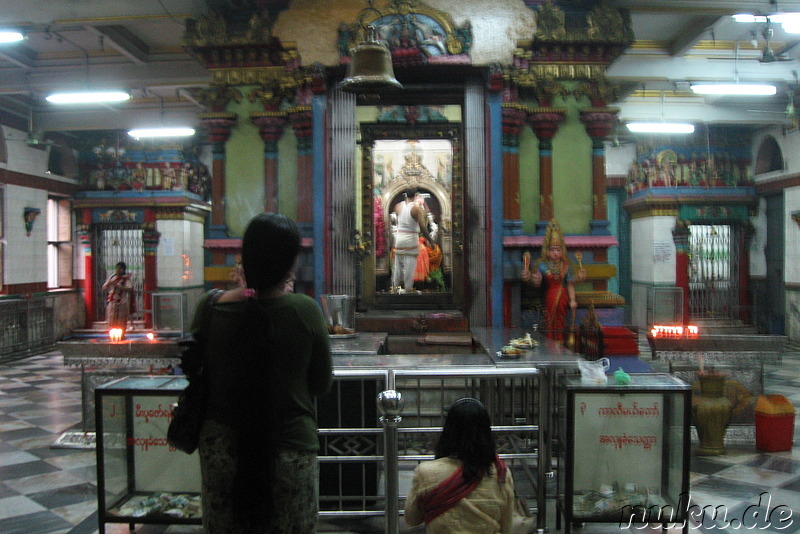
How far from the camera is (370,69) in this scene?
6.59 metres

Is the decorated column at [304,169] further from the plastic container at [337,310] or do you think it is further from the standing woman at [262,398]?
the standing woman at [262,398]

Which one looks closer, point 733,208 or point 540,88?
point 540,88

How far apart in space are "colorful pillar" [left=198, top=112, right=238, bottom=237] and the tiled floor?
3348mm

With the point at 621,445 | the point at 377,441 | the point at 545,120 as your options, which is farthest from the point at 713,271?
the point at 377,441

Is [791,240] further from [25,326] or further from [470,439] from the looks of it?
[25,326]

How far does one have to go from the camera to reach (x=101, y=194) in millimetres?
17281

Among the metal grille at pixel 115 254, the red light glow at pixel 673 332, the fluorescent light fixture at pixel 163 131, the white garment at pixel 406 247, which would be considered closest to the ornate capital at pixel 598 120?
the red light glow at pixel 673 332

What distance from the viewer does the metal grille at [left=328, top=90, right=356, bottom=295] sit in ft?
30.3

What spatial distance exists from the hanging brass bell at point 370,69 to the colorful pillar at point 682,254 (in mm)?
12621

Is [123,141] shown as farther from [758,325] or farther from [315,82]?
[758,325]

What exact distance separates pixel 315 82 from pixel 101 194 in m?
10.7

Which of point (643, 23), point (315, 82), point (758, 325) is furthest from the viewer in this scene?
point (758, 325)

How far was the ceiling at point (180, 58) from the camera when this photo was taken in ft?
31.2

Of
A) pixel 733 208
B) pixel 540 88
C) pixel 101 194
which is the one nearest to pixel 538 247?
pixel 540 88
